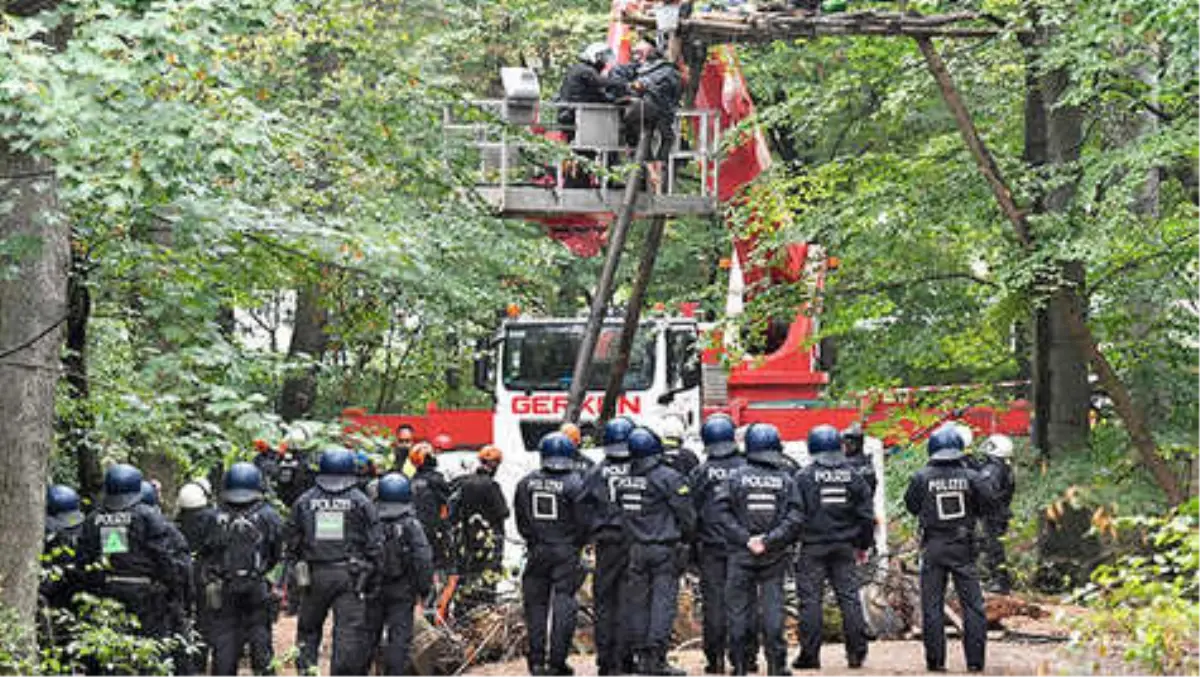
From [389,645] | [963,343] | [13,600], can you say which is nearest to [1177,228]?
[963,343]

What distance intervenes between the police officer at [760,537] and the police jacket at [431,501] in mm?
4444

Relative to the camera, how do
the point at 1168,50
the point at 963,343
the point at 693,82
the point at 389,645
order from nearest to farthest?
the point at 389,645 < the point at 1168,50 < the point at 693,82 < the point at 963,343

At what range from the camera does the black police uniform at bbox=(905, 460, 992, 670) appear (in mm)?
15859

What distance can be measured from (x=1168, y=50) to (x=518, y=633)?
7733mm

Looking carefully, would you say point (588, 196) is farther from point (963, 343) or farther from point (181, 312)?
point (181, 312)

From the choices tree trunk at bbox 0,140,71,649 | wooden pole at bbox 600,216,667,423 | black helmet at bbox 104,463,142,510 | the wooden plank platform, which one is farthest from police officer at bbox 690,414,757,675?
the wooden plank platform

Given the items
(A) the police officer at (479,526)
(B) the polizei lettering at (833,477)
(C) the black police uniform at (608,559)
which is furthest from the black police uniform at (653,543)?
(A) the police officer at (479,526)

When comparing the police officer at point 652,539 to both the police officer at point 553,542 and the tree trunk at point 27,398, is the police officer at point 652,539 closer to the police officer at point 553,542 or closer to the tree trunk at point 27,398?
the police officer at point 553,542

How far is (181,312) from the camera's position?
1445 centimetres

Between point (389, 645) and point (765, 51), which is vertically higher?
point (765, 51)

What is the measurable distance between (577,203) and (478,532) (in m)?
4.36

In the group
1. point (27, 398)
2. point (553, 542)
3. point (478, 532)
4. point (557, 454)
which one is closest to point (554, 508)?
point (553, 542)

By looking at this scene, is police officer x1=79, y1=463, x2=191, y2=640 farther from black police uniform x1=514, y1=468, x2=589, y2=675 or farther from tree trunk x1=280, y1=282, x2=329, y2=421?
tree trunk x1=280, y1=282, x2=329, y2=421

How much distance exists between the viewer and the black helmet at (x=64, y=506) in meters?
14.9
